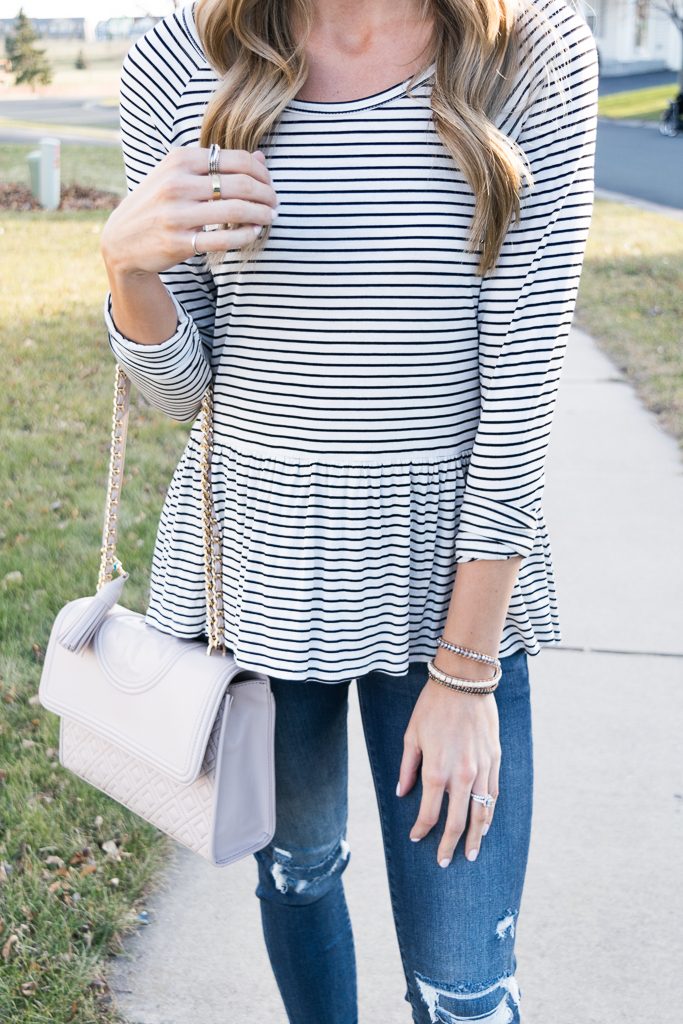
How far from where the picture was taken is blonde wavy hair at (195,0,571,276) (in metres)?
1.38

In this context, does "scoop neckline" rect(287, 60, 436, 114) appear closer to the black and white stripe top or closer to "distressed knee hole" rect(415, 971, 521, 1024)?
the black and white stripe top

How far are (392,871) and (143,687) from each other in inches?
17.0

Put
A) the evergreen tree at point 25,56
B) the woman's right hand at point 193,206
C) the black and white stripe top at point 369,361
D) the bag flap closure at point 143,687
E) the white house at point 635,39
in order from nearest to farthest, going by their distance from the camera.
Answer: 1. the woman's right hand at point 193,206
2. the black and white stripe top at point 369,361
3. the bag flap closure at point 143,687
4. the evergreen tree at point 25,56
5. the white house at point 635,39

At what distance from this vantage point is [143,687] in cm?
162

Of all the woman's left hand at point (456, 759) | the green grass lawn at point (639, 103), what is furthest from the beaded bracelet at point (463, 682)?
the green grass lawn at point (639, 103)

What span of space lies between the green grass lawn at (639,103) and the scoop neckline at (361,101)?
33.0m

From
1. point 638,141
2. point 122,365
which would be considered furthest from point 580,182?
point 638,141

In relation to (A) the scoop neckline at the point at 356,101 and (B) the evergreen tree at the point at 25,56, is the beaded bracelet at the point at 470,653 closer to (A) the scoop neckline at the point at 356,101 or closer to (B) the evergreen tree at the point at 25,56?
(A) the scoop neckline at the point at 356,101

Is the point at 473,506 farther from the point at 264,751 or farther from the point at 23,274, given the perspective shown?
the point at 23,274

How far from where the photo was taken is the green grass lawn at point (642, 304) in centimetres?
641

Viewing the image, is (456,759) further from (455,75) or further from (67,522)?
(67,522)

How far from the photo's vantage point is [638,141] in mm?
24875

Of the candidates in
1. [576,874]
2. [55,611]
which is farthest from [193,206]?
[55,611]

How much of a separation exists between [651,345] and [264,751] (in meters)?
6.09
